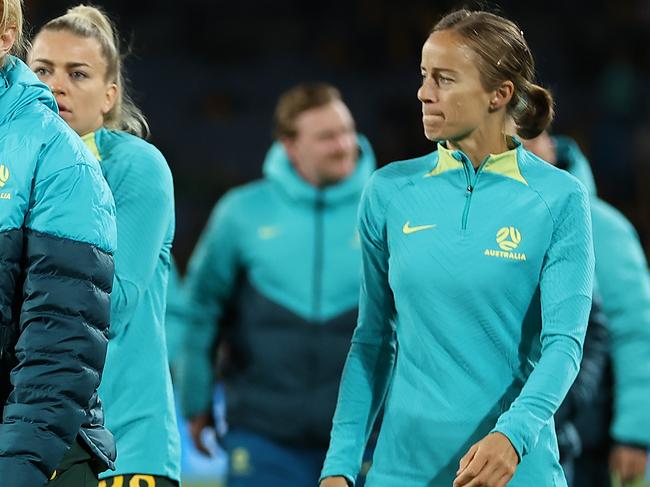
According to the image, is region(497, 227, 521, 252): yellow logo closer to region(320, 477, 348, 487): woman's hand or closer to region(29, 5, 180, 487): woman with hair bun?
region(320, 477, 348, 487): woman's hand

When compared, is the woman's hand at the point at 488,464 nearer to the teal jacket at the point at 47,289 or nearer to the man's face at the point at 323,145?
the teal jacket at the point at 47,289

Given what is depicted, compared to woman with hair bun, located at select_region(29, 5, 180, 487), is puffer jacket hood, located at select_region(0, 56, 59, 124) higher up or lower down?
higher up

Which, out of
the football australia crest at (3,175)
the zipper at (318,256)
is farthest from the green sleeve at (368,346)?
the zipper at (318,256)

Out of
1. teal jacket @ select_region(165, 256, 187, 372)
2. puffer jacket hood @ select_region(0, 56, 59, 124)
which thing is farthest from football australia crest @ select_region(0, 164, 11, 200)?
teal jacket @ select_region(165, 256, 187, 372)

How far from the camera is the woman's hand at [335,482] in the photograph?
340 cm

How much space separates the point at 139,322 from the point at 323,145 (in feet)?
8.32

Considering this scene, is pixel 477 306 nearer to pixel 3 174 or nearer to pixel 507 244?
pixel 507 244

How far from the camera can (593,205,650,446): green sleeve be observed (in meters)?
5.36

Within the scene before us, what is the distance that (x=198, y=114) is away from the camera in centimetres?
1445

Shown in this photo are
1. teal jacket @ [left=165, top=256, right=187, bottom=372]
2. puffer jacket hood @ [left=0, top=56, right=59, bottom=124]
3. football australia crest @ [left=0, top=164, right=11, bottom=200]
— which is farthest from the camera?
teal jacket @ [left=165, top=256, right=187, bottom=372]

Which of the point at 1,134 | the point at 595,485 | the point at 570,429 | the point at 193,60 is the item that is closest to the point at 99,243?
the point at 1,134

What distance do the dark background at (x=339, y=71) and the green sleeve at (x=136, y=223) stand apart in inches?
397

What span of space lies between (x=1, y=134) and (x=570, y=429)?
8.87 ft

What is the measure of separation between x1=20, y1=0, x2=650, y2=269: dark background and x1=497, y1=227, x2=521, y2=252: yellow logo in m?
10.5
